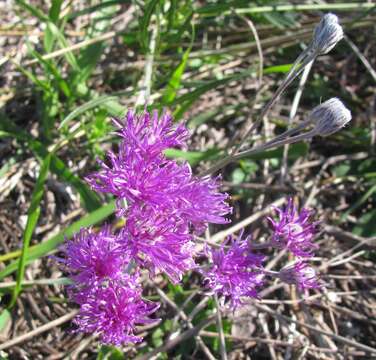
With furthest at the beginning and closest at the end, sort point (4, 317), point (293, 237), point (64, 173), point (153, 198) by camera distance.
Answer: point (64, 173)
point (4, 317)
point (293, 237)
point (153, 198)

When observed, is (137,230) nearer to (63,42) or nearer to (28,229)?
(28,229)

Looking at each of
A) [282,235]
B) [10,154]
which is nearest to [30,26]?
[10,154]

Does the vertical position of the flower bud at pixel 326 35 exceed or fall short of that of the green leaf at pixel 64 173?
it exceeds it

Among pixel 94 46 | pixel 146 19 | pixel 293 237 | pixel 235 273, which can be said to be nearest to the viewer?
pixel 235 273

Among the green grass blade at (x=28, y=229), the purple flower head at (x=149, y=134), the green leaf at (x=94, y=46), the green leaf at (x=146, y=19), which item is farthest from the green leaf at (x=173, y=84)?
the purple flower head at (x=149, y=134)

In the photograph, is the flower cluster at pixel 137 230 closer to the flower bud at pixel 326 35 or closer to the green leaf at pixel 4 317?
the flower bud at pixel 326 35

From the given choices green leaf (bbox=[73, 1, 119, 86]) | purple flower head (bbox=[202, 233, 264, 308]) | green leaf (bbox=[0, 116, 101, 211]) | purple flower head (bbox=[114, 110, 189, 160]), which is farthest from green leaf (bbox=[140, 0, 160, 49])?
purple flower head (bbox=[202, 233, 264, 308])

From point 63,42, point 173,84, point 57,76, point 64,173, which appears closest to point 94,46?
point 63,42
